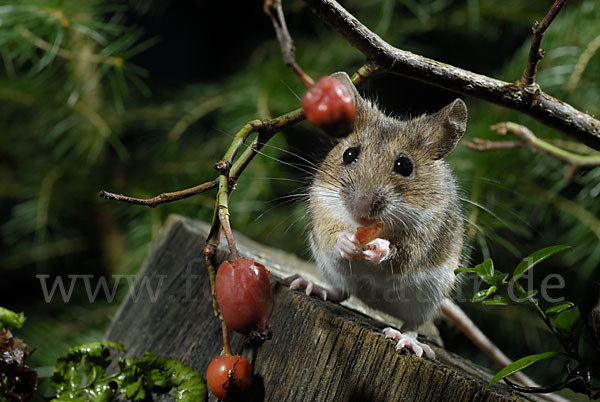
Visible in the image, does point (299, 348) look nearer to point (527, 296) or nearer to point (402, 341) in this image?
point (402, 341)

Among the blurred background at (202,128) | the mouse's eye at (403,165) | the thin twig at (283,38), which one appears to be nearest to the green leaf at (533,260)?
the mouse's eye at (403,165)

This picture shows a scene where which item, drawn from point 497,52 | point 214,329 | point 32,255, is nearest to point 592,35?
point 497,52

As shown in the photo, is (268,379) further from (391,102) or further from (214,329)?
(391,102)

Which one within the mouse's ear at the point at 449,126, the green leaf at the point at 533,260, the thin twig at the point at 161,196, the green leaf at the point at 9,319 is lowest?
the green leaf at the point at 9,319

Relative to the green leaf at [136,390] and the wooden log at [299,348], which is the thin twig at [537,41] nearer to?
the wooden log at [299,348]

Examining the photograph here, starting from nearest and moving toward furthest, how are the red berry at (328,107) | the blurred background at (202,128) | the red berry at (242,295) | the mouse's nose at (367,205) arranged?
the red berry at (328,107) < the red berry at (242,295) < the mouse's nose at (367,205) < the blurred background at (202,128)

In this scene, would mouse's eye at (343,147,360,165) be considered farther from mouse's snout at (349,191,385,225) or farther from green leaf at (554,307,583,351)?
green leaf at (554,307,583,351)

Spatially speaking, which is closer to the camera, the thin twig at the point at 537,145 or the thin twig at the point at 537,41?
the thin twig at the point at 537,41
